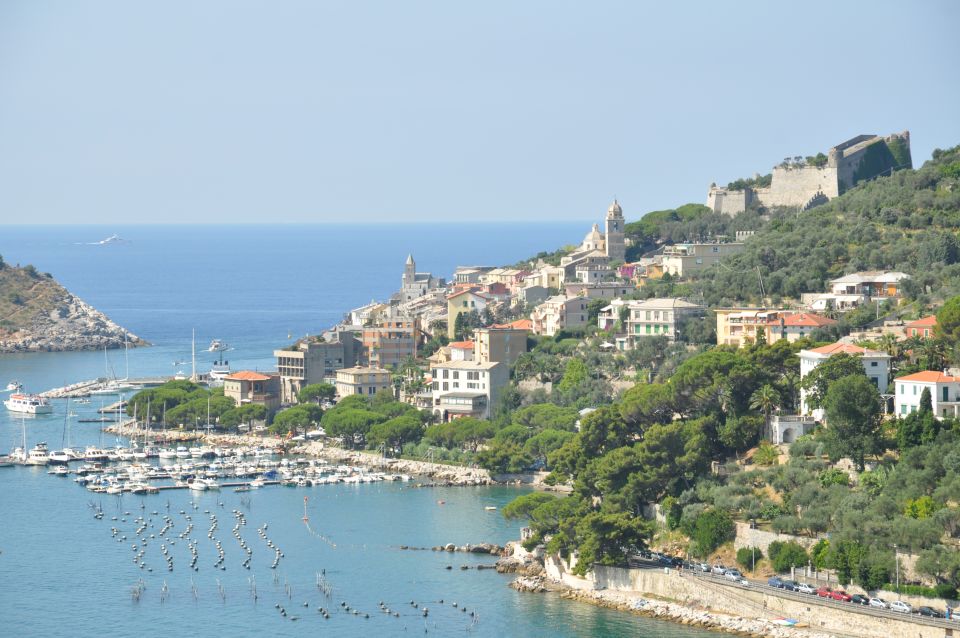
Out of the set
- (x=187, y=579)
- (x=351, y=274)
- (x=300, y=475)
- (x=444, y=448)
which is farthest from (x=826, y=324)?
(x=351, y=274)

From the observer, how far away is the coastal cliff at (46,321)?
4439 inches

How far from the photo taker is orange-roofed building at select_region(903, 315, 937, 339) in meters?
53.2

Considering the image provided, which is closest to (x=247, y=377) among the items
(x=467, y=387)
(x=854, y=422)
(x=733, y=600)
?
(x=467, y=387)

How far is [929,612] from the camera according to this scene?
128 ft

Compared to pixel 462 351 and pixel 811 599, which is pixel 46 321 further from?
pixel 811 599

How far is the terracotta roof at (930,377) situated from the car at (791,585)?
7533 millimetres

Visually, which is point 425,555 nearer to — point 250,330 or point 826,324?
point 826,324

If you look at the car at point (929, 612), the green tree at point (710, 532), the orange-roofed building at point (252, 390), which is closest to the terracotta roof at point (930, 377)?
the green tree at point (710, 532)

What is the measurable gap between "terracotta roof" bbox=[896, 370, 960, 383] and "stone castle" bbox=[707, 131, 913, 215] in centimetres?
3707

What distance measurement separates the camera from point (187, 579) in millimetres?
47625

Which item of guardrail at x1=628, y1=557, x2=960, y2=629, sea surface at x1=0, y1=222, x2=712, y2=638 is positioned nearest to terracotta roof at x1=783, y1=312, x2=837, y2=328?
sea surface at x1=0, y1=222, x2=712, y2=638

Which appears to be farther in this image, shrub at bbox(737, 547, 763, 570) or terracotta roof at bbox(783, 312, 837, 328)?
terracotta roof at bbox(783, 312, 837, 328)

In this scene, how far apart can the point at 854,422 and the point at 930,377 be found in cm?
260

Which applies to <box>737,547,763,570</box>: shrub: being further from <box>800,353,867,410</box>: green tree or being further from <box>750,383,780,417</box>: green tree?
<box>750,383,780,417</box>: green tree
